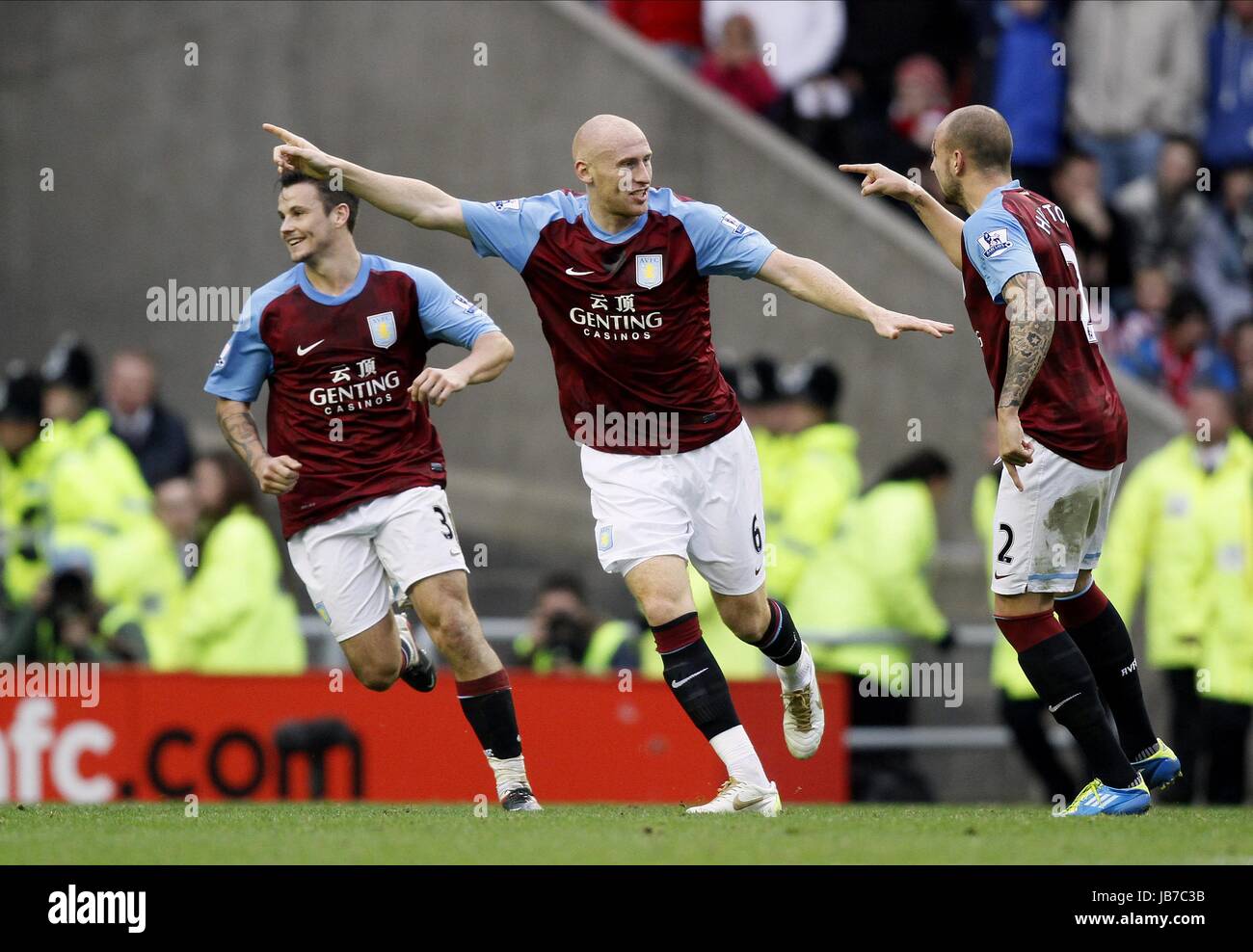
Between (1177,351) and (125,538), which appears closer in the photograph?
(125,538)

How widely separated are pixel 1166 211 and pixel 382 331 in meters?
8.78

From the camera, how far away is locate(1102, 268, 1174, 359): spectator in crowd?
1596 centimetres

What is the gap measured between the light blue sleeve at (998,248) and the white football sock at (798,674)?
1.96 meters

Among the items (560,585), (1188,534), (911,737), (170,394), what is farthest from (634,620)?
(170,394)

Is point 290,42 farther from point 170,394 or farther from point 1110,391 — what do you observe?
point 1110,391

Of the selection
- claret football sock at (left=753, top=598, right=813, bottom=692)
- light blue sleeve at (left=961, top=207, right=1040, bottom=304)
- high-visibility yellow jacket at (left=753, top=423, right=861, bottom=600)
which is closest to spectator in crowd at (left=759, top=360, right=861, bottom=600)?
high-visibility yellow jacket at (left=753, top=423, right=861, bottom=600)

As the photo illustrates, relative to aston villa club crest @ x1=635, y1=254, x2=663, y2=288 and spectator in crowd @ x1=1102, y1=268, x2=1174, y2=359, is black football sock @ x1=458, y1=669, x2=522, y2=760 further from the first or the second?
spectator in crowd @ x1=1102, y1=268, x2=1174, y2=359

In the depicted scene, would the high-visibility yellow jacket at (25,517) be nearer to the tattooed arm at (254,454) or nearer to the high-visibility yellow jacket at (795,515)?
the high-visibility yellow jacket at (795,515)

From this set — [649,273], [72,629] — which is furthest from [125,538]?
[649,273]

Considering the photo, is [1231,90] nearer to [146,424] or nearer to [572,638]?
[572,638]

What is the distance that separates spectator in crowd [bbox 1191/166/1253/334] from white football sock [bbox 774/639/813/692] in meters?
7.93

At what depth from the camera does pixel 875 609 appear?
13.2 meters

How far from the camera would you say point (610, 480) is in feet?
28.9
